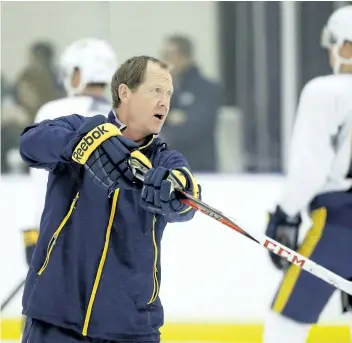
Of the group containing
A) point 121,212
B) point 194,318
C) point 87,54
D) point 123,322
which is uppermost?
point 87,54

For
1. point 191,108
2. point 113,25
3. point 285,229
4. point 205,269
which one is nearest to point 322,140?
point 285,229

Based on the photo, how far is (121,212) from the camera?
1881 millimetres

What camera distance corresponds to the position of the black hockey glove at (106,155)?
5.80 ft

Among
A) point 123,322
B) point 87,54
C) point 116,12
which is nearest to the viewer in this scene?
point 123,322

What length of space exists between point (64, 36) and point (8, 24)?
259mm

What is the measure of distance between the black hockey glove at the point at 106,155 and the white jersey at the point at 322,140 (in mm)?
1048

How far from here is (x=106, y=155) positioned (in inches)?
70.0

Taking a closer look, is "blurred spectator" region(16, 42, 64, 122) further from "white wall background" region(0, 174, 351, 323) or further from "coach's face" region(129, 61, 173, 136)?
"coach's face" region(129, 61, 173, 136)

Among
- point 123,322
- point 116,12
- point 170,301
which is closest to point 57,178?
point 123,322

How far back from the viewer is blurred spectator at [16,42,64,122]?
4398 mm

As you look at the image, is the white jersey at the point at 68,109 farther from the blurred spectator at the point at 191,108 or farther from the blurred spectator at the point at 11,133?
the blurred spectator at the point at 191,108

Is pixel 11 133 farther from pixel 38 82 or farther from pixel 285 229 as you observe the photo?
pixel 285 229

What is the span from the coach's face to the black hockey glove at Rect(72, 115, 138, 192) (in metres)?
0.12

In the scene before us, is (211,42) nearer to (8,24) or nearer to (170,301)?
(8,24)
